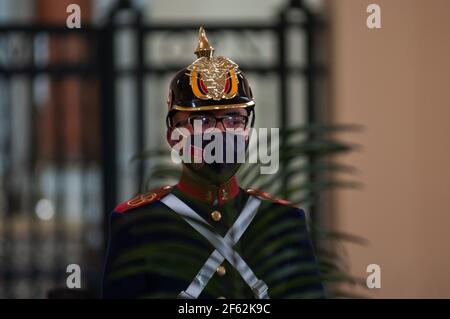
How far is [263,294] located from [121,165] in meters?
3.15

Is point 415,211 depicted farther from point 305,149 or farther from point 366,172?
point 305,149

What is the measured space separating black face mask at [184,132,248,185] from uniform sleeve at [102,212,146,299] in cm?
15

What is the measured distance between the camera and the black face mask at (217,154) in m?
1.54

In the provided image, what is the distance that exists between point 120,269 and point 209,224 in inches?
9.9

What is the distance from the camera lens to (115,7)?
14.0 ft

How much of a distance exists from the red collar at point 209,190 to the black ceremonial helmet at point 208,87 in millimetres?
119

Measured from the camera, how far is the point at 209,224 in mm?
1449

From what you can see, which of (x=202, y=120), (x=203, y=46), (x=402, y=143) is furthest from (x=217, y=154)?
(x=402, y=143)

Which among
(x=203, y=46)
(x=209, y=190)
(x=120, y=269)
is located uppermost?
(x=203, y=46)

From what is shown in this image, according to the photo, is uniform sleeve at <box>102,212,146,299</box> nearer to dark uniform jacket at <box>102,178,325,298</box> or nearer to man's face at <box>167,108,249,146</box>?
dark uniform jacket at <box>102,178,325,298</box>

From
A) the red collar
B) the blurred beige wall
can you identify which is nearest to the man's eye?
the red collar

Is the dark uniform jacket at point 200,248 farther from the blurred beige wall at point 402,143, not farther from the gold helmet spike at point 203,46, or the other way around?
the blurred beige wall at point 402,143

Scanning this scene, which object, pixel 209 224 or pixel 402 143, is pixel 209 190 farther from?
pixel 402 143

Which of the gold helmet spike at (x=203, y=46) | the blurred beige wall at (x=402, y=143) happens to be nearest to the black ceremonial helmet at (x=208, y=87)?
the gold helmet spike at (x=203, y=46)
